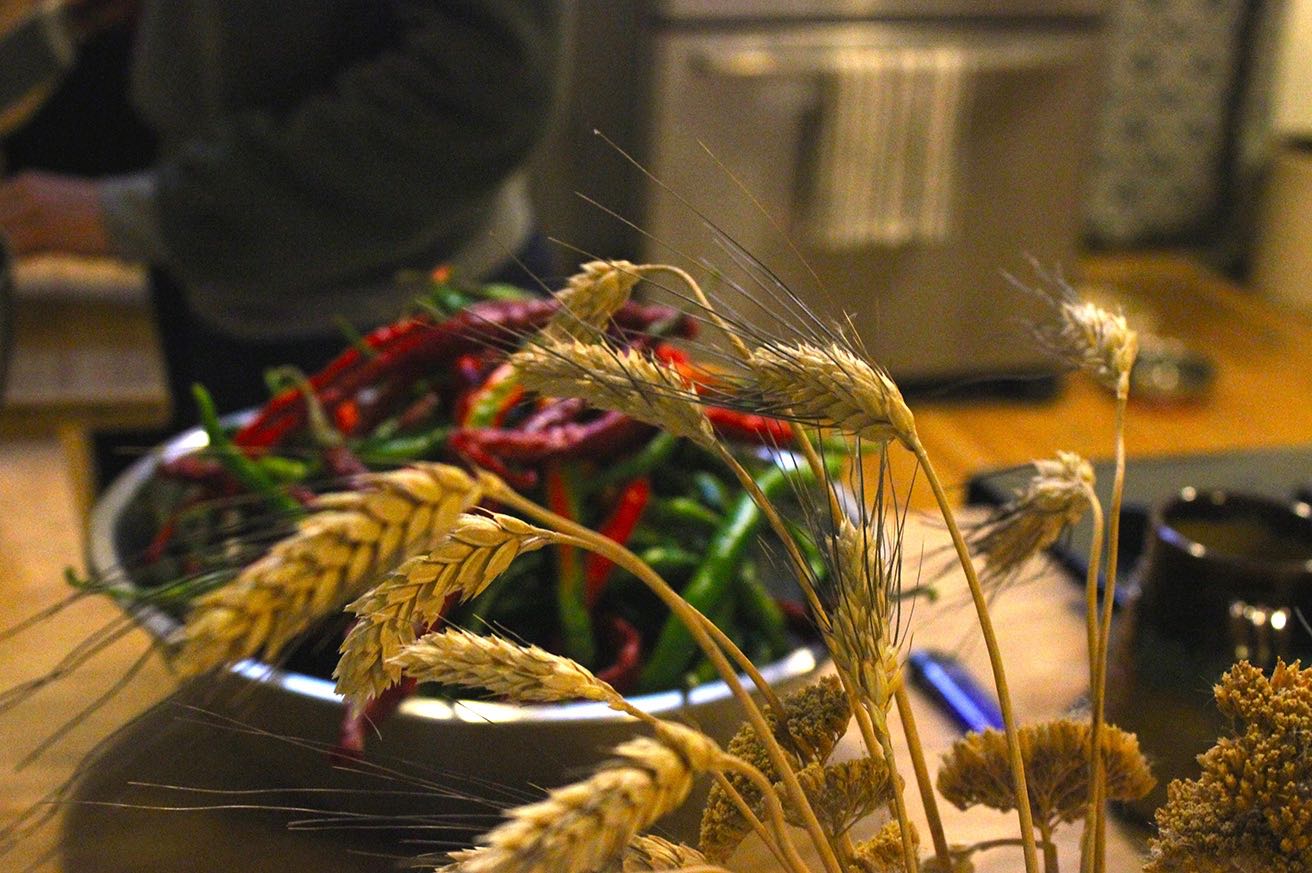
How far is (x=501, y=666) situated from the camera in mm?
470

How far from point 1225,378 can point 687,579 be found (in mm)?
3350

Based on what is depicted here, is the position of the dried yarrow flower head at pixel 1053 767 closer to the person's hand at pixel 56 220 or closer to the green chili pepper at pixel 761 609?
the green chili pepper at pixel 761 609

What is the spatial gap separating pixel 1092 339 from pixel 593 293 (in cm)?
22

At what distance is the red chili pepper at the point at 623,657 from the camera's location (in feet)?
2.91

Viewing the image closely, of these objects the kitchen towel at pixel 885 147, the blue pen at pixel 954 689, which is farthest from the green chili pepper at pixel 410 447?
the kitchen towel at pixel 885 147

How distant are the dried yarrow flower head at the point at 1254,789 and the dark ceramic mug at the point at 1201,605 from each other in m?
0.22

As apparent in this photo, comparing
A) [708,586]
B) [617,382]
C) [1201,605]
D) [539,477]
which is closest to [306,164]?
[539,477]

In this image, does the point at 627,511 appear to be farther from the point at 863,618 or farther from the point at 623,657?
the point at 863,618

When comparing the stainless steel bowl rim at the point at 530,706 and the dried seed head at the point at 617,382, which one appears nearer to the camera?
the dried seed head at the point at 617,382

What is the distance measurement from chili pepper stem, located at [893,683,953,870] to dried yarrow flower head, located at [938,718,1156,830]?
1.3 inches

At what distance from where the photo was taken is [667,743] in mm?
397

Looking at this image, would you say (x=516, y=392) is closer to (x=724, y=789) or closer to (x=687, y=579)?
(x=687, y=579)

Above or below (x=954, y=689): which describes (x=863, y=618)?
above

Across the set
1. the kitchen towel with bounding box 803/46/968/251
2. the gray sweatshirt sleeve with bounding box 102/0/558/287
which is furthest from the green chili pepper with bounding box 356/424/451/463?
the kitchen towel with bounding box 803/46/968/251
